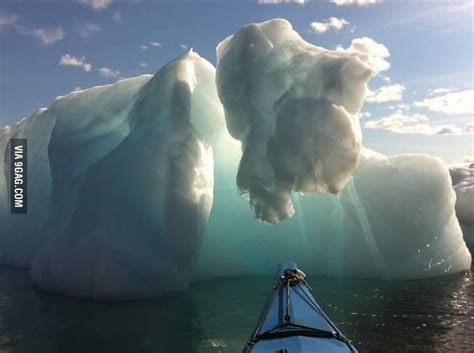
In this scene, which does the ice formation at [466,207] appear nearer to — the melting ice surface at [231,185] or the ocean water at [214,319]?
the melting ice surface at [231,185]

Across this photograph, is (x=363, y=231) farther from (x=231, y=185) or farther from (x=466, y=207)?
(x=466, y=207)

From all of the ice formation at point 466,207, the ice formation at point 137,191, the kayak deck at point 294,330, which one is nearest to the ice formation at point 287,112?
the ice formation at point 137,191

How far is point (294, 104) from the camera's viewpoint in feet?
36.5

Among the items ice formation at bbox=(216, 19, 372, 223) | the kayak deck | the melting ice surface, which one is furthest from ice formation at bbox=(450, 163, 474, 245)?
the kayak deck

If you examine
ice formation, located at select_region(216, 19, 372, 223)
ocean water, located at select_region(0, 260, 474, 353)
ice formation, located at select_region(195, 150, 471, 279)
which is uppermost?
ice formation, located at select_region(216, 19, 372, 223)

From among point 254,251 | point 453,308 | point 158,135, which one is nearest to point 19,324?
point 158,135

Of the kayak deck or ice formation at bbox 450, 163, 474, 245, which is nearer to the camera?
the kayak deck

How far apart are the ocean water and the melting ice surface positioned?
3.14 feet

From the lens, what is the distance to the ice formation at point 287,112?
10.9 meters

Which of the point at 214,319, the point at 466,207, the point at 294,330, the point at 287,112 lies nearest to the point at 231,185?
the point at 287,112

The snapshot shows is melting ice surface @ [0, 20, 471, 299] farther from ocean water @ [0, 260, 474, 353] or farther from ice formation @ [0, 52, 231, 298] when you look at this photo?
ocean water @ [0, 260, 474, 353]

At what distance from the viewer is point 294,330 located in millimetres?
5570

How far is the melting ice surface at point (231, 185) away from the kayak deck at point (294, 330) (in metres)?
4.92

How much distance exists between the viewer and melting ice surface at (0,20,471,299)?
1091 cm
